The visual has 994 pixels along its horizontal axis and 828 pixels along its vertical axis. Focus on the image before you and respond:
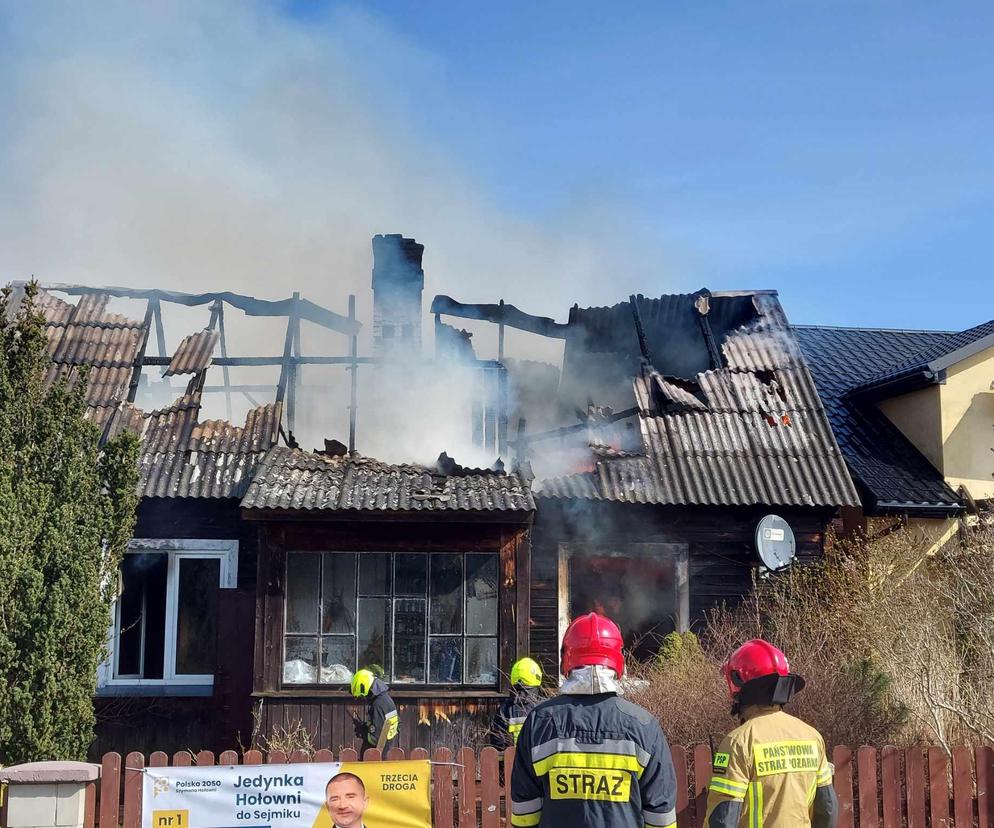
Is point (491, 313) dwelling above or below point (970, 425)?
above

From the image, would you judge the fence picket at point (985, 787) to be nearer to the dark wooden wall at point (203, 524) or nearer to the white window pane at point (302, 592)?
the white window pane at point (302, 592)

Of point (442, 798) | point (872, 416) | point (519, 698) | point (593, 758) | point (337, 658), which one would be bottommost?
point (442, 798)

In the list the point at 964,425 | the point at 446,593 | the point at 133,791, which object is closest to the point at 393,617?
the point at 446,593

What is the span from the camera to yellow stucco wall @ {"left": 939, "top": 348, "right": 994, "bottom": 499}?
14.5 m

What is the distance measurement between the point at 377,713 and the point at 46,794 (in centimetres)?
305

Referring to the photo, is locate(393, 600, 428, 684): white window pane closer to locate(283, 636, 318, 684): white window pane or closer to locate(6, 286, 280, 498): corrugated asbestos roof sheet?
locate(283, 636, 318, 684): white window pane

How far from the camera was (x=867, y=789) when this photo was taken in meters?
6.91

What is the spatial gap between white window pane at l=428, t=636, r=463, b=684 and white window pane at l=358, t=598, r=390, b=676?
0.46 m

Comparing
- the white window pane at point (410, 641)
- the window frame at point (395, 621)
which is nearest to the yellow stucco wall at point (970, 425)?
the window frame at point (395, 621)

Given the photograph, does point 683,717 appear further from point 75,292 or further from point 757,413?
point 75,292

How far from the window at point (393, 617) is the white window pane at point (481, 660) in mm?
10

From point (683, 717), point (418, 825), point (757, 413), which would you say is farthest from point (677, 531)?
point (418, 825)

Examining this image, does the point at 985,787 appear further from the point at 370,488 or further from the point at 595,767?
the point at 370,488

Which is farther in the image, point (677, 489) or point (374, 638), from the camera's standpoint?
point (677, 489)
